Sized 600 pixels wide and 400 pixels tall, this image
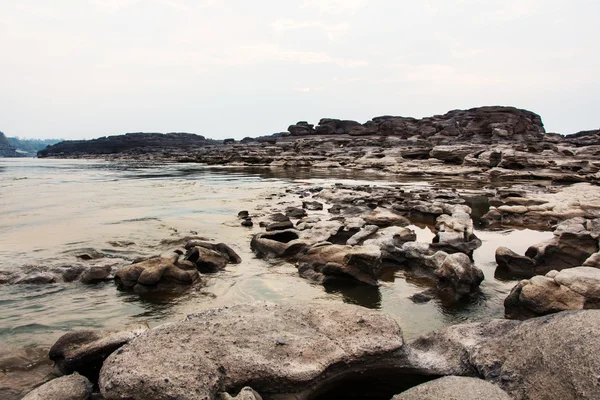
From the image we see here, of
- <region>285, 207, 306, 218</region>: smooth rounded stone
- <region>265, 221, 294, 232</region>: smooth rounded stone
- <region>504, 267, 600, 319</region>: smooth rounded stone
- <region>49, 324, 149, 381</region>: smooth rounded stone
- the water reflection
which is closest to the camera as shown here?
<region>49, 324, 149, 381</region>: smooth rounded stone

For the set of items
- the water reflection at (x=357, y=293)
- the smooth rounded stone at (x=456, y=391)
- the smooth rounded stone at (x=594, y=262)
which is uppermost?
the smooth rounded stone at (x=594, y=262)

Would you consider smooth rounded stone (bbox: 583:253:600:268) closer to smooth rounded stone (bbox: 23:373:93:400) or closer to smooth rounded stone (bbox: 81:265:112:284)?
smooth rounded stone (bbox: 23:373:93:400)

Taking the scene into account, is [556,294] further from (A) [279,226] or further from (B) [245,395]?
(A) [279,226]

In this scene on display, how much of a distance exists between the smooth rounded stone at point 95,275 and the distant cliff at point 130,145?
95384 millimetres

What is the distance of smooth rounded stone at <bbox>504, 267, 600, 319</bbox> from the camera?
4.23 metres

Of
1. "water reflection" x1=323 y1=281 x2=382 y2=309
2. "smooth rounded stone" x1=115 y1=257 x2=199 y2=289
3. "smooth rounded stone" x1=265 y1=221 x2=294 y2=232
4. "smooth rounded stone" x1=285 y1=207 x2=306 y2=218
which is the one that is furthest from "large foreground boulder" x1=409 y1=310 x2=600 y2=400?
"smooth rounded stone" x1=285 y1=207 x2=306 y2=218

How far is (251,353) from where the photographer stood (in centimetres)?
325

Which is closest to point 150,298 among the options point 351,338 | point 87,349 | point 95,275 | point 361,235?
point 95,275

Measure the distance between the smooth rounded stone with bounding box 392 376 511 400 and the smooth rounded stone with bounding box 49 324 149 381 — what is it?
250 cm

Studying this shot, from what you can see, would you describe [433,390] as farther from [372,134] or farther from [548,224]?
[372,134]

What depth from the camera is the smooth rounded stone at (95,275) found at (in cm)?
636

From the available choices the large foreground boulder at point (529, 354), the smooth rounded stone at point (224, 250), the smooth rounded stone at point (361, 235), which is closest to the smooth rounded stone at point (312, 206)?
the smooth rounded stone at point (361, 235)

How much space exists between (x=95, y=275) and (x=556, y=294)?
6523 millimetres

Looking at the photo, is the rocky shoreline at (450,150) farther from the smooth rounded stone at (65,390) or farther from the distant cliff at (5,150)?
the distant cliff at (5,150)
